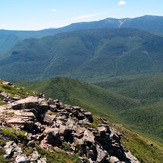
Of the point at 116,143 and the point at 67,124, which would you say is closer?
the point at 67,124

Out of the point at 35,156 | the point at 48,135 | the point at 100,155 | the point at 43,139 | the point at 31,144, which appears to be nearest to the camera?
the point at 35,156

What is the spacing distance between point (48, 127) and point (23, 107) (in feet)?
25.4

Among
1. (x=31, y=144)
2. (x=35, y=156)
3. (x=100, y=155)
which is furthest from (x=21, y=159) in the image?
(x=100, y=155)

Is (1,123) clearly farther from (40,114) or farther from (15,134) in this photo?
(40,114)

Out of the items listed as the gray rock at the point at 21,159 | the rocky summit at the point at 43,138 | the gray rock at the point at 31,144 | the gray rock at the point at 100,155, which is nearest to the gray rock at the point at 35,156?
the rocky summit at the point at 43,138

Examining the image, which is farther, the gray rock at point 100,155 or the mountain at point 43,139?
the gray rock at point 100,155

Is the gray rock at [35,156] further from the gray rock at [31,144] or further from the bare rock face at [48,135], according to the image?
the gray rock at [31,144]

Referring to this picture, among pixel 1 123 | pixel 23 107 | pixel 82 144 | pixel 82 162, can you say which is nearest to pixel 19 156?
pixel 1 123

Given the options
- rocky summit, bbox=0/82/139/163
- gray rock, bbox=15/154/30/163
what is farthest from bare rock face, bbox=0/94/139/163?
gray rock, bbox=15/154/30/163

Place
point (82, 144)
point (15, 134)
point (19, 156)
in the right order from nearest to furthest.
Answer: point (19, 156) → point (15, 134) → point (82, 144)

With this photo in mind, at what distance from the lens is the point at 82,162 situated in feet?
122

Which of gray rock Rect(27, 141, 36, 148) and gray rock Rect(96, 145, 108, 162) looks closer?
gray rock Rect(27, 141, 36, 148)

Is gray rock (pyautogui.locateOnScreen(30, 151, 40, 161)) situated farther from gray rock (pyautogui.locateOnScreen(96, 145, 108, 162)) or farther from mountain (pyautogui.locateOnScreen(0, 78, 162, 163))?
gray rock (pyautogui.locateOnScreen(96, 145, 108, 162))

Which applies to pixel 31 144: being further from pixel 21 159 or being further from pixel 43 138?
pixel 21 159
